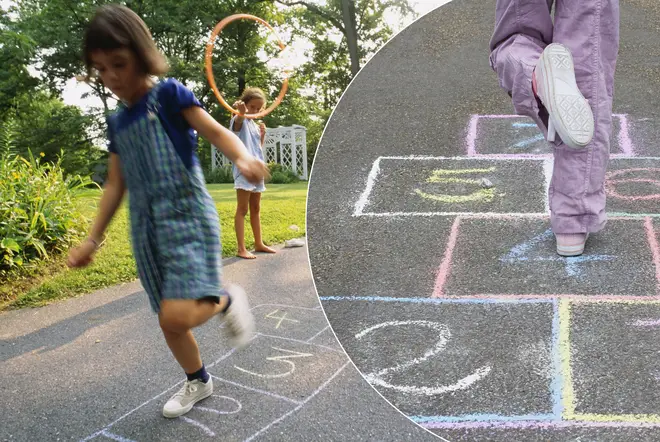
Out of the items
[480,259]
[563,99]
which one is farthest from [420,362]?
[563,99]

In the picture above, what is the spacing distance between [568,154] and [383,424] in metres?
0.87

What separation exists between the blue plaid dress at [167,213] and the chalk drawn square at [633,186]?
121 cm

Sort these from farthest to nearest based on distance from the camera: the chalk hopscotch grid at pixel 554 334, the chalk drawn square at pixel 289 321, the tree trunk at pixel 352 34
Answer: the chalk drawn square at pixel 289 321 → the tree trunk at pixel 352 34 → the chalk hopscotch grid at pixel 554 334

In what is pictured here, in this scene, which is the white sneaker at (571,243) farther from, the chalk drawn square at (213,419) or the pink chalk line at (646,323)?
the chalk drawn square at (213,419)

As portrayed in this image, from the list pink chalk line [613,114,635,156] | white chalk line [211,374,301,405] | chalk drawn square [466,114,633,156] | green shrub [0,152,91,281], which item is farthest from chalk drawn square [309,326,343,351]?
green shrub [0,152,91,281]

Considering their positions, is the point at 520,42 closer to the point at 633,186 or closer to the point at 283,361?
the point at 633,186

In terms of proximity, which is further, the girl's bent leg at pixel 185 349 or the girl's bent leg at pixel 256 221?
the girl's bent leg at pixel 256 221

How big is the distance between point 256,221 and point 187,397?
5.90 feet

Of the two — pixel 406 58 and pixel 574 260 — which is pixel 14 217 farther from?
pixel 574 260

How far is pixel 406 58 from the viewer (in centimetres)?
293

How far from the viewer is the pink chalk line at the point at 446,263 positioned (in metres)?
1.59

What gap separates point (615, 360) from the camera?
1.28 meters

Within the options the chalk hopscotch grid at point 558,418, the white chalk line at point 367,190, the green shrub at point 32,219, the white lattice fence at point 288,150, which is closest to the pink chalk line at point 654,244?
the chalk hopscotch grid at point 558,418

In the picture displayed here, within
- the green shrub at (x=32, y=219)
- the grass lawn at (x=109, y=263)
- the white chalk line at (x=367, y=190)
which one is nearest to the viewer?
the white chalk line at (x=367, y=190)
